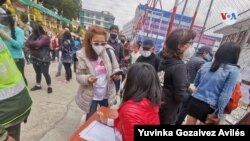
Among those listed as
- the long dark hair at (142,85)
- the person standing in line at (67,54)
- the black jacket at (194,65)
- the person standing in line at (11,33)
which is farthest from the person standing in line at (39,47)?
the long dark hair at (142,85)

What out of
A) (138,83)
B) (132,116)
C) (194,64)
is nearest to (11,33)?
(138,83)

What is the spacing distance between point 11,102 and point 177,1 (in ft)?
17.8

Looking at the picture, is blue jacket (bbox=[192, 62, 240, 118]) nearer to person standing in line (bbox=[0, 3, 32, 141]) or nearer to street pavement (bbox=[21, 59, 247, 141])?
street pavement (bbox=[21, 59, 247, 141])

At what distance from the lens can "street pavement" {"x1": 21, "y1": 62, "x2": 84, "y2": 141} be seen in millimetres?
3116

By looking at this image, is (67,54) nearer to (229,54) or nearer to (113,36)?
(113,36)

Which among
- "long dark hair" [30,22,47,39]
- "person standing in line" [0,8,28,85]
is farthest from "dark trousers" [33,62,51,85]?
"person standing in line" [0,8,28,85]

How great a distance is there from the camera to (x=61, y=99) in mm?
4785

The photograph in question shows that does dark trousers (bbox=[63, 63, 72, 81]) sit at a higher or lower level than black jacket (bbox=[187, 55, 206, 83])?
lower

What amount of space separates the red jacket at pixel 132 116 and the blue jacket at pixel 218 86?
4.36 ft

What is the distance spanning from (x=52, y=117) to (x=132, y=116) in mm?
2727

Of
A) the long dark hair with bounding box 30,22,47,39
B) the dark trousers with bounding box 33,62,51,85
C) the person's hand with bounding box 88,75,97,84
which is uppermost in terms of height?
the long dark hair with bounding box 30,22,47,39

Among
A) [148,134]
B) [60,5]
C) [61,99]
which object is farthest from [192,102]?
[60,5]

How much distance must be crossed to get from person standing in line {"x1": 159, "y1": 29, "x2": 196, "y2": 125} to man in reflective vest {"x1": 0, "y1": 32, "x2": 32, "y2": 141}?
134cm

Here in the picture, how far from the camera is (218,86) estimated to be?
8.58 feet
